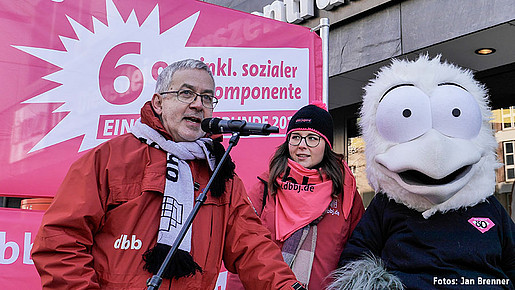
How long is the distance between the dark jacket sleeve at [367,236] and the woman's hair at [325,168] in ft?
0.88

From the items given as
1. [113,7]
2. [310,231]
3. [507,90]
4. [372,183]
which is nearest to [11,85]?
[113,7]

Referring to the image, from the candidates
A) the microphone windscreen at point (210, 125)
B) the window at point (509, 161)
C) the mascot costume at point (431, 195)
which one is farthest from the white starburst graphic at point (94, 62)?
the window at point (509, 161)

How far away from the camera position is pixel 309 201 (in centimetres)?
278

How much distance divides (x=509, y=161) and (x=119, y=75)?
4.00 metres

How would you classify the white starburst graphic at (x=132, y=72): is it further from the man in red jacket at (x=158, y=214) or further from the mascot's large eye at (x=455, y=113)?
the mascot's large eye at (x=455, y=113)

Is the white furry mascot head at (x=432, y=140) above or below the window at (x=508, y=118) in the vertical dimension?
below

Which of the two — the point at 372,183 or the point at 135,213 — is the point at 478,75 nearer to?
the point at 372,183

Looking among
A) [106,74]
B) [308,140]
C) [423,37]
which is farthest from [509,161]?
[106,74]

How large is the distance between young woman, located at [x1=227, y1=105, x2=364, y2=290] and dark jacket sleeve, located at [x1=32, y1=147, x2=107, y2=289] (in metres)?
1.13

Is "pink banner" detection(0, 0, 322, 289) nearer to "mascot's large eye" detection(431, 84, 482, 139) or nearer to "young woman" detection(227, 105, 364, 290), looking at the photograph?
"young woman" detection(227, 105, 364, 290)

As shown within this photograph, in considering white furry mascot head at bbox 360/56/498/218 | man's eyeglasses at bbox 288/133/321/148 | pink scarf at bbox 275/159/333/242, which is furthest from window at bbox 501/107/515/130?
pink scarf at bbox 275/159/333/242

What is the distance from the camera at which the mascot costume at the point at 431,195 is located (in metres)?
2.32

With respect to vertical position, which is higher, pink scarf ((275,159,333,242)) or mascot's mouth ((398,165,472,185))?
mascot's mouth ((398,165,472,185))

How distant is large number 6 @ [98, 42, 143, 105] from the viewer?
11.8 feet
